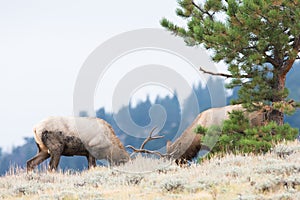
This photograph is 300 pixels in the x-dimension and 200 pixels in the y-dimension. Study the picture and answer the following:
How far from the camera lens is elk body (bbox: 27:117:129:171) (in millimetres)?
12211

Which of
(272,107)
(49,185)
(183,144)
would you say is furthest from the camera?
(183,144)

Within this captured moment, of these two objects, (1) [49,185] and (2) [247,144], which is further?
(2) [247,144]

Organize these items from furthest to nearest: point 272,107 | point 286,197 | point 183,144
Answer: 1. point 183,144
2. point 272,107
3. point 286,197

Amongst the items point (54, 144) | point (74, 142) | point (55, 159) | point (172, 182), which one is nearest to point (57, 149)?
point (54, 144)

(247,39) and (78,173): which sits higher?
(247,39)

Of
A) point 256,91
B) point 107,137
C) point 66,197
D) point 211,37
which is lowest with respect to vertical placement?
point 66,197

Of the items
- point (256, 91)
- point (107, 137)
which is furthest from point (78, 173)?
point (256, 91)

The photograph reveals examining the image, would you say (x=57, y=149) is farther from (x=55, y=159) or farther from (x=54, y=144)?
(x=55, y=159)

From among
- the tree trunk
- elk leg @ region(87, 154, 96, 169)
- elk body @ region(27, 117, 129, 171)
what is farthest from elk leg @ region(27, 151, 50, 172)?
the tree trunk

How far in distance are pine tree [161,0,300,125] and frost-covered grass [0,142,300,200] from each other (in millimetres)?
2683

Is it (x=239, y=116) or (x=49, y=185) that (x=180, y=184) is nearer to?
(x=49, y=185)

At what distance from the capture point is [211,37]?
1255 cm

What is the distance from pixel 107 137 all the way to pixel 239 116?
3752 millimetres

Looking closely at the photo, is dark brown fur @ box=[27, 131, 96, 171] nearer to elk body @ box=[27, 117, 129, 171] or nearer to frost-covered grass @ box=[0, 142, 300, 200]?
elk body @ box=[27, 117, 129, 171]
